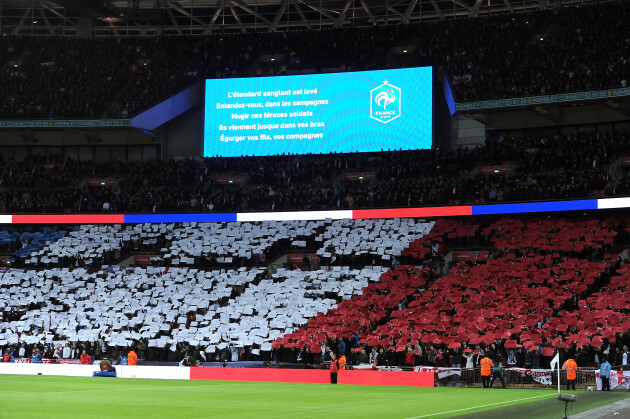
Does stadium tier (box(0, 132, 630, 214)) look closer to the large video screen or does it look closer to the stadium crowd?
the large video screen

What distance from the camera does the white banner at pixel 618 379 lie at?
3185 centimetres

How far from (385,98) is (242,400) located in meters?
29.9

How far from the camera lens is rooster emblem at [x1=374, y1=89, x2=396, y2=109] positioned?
52812mm

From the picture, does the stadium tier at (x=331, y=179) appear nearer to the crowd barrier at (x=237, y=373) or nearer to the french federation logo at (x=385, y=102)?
the french federation logo at (x=385, y=102)

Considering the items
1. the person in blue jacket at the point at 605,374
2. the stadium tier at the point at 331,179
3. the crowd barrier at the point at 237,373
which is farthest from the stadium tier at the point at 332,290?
the person in blue jacket at the point at 605,374

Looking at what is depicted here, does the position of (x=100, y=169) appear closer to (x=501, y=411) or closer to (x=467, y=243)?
(x=467, y=243)

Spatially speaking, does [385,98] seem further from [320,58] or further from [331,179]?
[320,58]

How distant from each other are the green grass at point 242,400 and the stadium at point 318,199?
2.44 feet

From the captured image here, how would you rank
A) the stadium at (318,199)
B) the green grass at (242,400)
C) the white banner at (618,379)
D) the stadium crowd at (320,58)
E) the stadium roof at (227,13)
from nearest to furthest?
the green grass at (242,400), the white banner at (618,379), the stadium at (318,199), the stadium crowd at (320,58), the stadium roof at (227,13)

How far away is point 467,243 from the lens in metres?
49.0

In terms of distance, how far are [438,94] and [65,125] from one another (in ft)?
80.6

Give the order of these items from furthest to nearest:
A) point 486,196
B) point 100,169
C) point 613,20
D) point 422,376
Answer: point 100,169 → point 613,20 → point 486,196 → point 422,376

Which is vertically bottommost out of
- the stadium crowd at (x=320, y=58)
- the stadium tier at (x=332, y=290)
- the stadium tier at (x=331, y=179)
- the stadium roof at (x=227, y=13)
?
the stadium tier at (x=332, y=290)

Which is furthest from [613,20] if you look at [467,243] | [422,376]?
[422,376]
